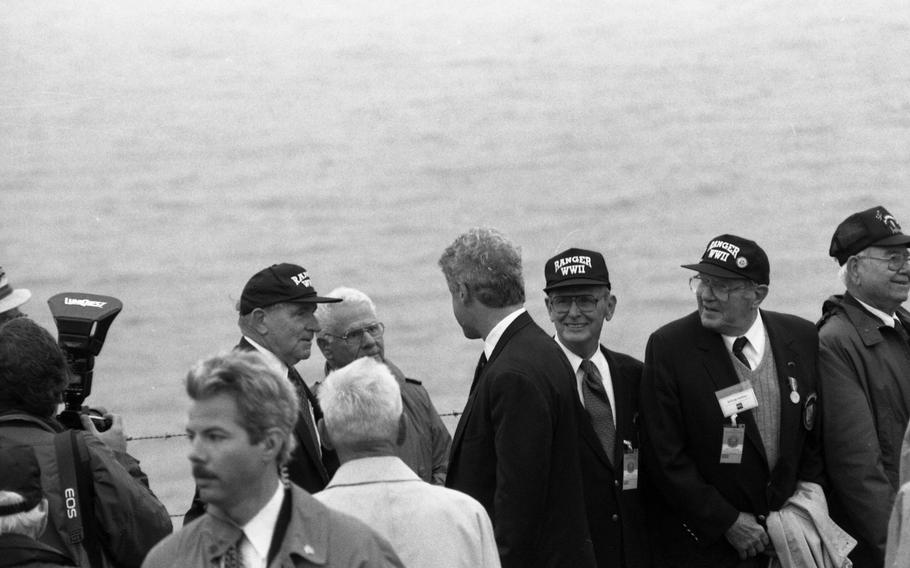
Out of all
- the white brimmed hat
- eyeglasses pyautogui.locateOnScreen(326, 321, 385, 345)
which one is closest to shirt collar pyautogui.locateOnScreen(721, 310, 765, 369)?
eyeglasses pyautogui.locateOnScreen(326, 321, 385, 345)

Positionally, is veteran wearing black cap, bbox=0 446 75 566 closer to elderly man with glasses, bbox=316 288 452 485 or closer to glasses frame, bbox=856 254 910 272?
elderly man with glasses, bbox=316 288 452 485

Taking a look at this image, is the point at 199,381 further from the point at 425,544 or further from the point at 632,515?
the point at 632,515

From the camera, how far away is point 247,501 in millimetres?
2697

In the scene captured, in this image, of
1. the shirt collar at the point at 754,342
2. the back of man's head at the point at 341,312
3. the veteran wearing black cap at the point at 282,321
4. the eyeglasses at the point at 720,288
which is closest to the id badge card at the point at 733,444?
the shirt collar at the point at 754,342

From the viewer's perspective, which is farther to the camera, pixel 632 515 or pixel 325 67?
pixel 325 67

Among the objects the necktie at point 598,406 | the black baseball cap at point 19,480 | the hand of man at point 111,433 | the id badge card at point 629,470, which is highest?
the black baseball cap at point 19,480

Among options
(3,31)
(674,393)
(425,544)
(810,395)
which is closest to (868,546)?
(810,395)

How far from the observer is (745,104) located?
21.6ft

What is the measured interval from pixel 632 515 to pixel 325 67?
103 inches

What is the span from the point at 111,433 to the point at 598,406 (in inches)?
61.4

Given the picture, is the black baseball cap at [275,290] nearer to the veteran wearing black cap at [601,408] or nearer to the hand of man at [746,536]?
the veteran wearing black cap at [601,408]

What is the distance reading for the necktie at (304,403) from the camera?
451 centimetres

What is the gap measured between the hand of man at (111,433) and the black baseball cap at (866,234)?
253cm

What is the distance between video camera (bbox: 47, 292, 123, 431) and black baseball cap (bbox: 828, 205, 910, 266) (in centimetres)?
248
